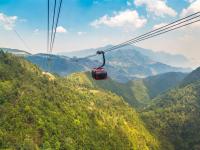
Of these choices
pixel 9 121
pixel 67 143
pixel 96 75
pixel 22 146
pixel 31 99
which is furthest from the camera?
pixel 31 99

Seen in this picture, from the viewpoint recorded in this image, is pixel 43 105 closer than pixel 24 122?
No

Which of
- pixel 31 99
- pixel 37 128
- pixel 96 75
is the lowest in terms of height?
pixel 37 128

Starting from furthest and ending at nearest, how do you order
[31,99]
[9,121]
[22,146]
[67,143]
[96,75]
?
1. [31,99]
2. [67,143]
3. [9,121]
4. [22,146]
5. [96,75]

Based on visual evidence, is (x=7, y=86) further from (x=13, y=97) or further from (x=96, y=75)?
(x=96, y=75)

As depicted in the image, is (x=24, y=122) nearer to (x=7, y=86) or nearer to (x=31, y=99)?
(x=31, y=99)

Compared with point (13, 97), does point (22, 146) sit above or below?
below

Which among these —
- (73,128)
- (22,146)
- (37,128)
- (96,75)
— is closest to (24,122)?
(37,128)

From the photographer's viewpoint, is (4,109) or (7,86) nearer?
(4,109)

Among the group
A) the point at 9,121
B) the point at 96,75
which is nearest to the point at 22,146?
the point at 9,121

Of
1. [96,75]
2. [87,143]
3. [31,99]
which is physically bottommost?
[87,143]
